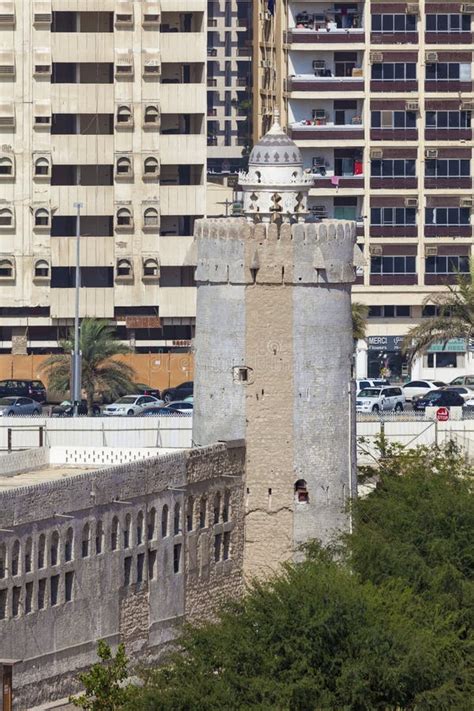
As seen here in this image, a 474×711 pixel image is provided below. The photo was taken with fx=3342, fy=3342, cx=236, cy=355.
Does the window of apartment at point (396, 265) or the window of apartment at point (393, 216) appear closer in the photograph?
the window of apartment at point (393, 216)

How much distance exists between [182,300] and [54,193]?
697 centimetres

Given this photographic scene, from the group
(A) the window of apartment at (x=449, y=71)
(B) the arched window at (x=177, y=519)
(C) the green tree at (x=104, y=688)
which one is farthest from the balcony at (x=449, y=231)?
(C) the green tree at (x=104, y=688)

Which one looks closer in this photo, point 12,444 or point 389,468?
point 389,468

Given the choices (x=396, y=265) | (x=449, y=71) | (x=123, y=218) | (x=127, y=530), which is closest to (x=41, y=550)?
(x=127, y=530)

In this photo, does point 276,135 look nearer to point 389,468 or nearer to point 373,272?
point 389,468

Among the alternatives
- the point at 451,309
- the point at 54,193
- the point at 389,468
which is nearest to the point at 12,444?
the point at 389,468

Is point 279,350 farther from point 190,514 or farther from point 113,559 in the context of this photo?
point 113,559

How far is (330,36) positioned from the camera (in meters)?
139

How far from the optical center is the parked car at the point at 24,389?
409 feet

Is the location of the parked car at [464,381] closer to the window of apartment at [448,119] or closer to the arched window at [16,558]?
the window of apartment at [448,119]

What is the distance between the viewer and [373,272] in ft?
463

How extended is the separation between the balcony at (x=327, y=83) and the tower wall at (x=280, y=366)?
5977cm

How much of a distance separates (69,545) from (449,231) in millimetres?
72705

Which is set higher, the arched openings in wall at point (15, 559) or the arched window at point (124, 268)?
the arched window at point (124, 268)
